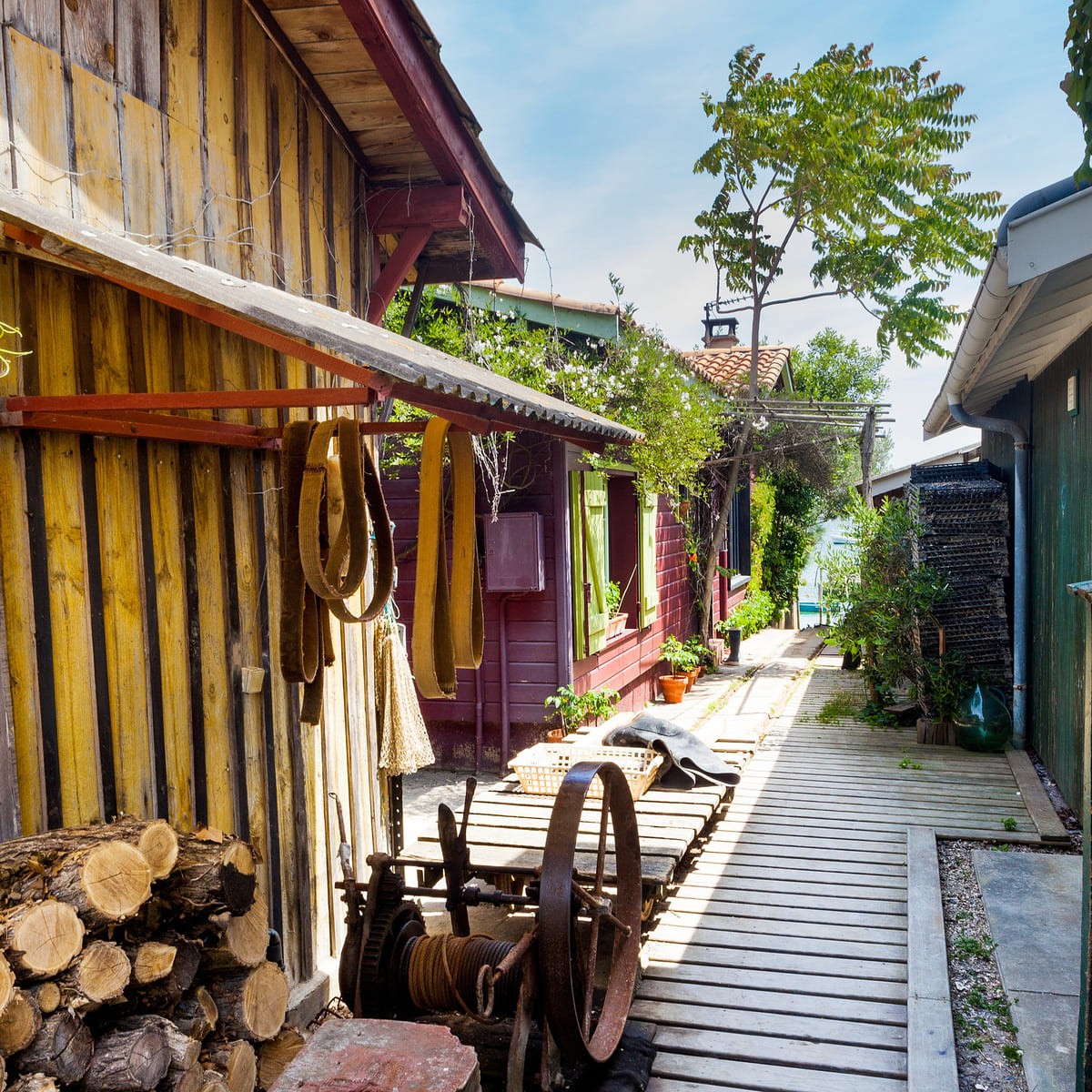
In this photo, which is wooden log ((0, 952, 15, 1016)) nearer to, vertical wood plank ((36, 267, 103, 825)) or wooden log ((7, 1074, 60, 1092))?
wooden log ((7, 1074, 60, 1092))

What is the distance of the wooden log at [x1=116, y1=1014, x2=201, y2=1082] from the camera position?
242 cm

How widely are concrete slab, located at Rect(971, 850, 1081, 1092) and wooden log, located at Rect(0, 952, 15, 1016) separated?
3.07 meters

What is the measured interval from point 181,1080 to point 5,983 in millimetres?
639

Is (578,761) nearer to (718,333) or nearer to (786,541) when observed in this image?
(786,541)

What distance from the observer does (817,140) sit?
38.0 ft

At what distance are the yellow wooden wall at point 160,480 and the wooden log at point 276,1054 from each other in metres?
→ 0.77

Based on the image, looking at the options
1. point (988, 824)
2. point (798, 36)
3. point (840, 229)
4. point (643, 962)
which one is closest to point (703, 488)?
point (840, 229)

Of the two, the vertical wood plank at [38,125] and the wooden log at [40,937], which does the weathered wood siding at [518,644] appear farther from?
the wooden log at [40,937]

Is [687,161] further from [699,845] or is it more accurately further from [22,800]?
[22,800]

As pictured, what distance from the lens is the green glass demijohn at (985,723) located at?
7.70m

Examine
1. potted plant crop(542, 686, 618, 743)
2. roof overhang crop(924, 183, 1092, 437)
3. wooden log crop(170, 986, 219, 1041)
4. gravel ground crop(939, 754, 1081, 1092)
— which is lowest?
gravel ground crop(939, 754, 1081, 1092)

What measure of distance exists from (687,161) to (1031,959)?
11042 mm

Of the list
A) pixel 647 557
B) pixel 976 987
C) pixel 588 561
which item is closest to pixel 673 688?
pixel 647 557

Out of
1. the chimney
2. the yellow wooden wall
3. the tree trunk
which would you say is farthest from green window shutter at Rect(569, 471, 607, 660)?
the chimney
